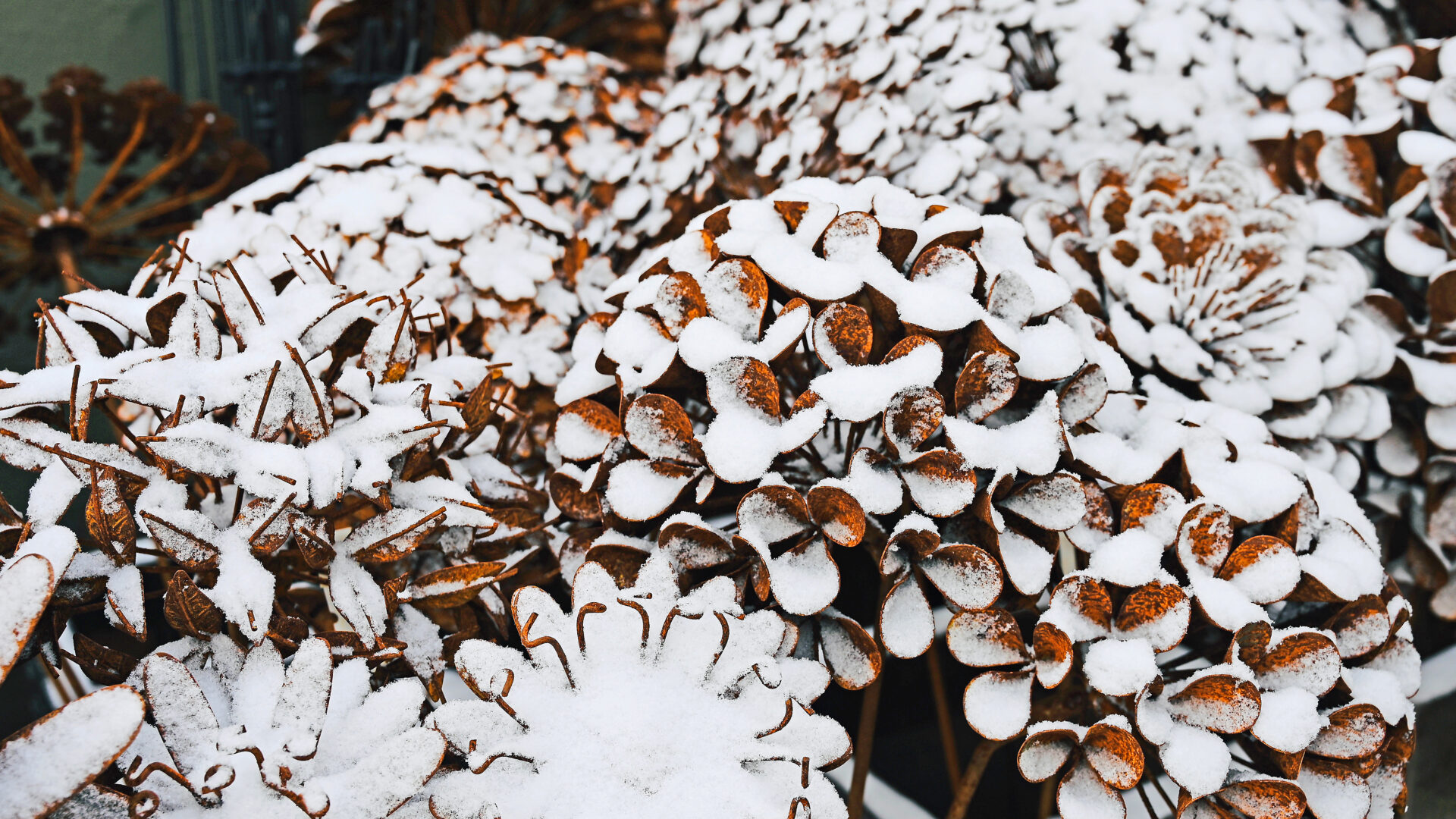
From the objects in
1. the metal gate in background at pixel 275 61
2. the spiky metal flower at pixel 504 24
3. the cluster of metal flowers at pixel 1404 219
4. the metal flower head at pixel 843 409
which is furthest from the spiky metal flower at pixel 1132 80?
the metal gate in background at pixel 275 61

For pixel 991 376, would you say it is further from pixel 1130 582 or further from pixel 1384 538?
pixel 1384 538

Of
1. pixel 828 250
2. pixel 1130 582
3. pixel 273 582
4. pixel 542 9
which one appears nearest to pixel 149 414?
pixel 273 582

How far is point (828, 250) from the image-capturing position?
370 mm

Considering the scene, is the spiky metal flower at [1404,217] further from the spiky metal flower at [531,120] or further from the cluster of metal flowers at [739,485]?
the spiky metal flower at [531,120]

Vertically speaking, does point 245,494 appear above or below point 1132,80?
below

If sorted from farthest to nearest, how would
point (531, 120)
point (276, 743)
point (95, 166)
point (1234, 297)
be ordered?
point (95, 166)
point (531, 120)
point (1234, 297)
point (276, 743)

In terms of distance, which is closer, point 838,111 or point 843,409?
point 843,409

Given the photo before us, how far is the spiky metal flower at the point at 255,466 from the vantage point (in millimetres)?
313

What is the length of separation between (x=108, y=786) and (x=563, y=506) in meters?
0.18

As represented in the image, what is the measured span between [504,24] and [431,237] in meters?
0.42

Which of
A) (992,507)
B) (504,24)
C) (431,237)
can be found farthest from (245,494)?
(504,24)

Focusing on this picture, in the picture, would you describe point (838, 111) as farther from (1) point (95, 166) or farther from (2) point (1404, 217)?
(1) point (95, 166)

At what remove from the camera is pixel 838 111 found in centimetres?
53

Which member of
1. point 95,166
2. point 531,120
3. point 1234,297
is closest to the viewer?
point 1234,297
